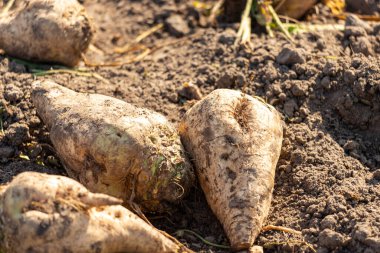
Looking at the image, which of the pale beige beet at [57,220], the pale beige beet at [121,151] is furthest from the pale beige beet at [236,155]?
the pale beige beet at [57,220]

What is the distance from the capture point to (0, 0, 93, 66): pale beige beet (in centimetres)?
377

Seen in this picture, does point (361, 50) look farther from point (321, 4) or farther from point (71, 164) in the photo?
point (71, 164)

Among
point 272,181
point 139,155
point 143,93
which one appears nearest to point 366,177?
point 272,181

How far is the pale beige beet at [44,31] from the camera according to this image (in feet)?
12.4

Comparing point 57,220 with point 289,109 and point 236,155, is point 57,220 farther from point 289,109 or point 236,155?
point 289,109

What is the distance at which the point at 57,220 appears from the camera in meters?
2.49

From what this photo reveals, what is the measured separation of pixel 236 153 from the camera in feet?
9.68

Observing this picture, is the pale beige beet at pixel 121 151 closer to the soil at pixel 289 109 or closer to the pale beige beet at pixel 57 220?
the soil at pixel 289 109

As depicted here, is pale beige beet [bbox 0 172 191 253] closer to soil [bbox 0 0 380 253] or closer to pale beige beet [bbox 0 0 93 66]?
soil [bbox 0 0 380 253]

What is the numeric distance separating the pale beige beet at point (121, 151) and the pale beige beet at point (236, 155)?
0.11 metres

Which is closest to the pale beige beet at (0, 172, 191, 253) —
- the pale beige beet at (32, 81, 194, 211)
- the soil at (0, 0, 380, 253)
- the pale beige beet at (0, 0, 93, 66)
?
the pale beige beet at (32, 81, 194, 211)

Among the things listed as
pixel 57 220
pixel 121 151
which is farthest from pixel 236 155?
pixel 57 220

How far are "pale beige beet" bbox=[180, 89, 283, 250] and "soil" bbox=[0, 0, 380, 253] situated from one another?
0.13 metres

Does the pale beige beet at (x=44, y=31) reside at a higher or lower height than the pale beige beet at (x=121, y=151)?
higher
